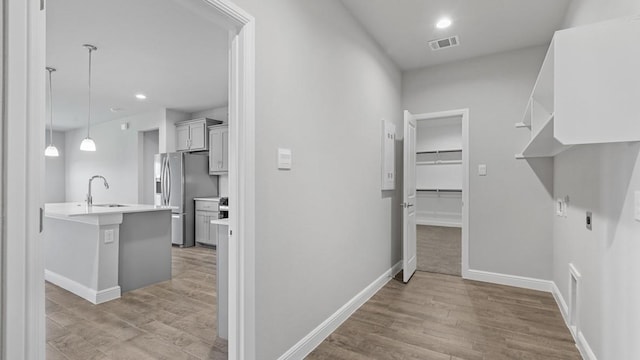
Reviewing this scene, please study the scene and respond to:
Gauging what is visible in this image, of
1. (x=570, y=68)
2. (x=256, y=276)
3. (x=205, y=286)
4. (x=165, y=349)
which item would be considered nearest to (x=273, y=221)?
(x=256, y=276)

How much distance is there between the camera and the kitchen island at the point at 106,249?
3.10 metres

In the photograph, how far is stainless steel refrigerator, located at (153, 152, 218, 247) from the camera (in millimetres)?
5672

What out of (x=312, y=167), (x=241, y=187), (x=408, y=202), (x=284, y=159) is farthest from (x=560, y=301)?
(x=241, y=187)

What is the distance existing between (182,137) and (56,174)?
16.8 ft

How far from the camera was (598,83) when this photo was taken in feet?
4.22

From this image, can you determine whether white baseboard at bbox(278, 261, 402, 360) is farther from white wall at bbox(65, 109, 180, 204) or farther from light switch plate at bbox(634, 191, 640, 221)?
white wall at bbox(65, 109, 180, 204)

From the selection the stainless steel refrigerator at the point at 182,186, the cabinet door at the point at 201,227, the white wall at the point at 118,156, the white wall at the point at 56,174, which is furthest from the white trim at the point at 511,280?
the white wall at the point at 56,174

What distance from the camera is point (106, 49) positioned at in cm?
338

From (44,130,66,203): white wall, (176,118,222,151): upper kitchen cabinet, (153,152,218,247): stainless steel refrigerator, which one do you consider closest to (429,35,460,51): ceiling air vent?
(176,118,222,151): upper kitchen cabinet

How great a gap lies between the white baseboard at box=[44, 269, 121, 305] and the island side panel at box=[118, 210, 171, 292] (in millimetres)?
160

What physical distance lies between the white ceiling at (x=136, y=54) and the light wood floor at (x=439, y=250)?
388 cm

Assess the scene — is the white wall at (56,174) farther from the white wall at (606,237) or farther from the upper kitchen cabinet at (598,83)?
the white wall at (606,237)

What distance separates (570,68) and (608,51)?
0.14m

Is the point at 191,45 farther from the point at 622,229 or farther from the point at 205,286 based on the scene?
the point at 622,229
